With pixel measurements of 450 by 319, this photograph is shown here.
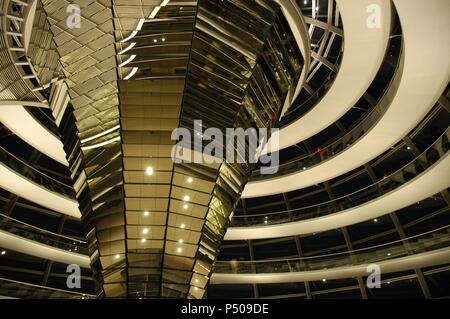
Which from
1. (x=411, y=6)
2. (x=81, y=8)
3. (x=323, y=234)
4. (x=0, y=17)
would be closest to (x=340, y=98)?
(x=411, y=6)

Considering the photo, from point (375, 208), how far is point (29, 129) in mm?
15974

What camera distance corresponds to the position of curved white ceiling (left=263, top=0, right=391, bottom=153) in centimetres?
1165

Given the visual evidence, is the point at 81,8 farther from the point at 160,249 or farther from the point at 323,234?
the point at 323,234

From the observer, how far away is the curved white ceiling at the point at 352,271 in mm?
19047

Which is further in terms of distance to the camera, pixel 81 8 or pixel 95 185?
pixel 95 185

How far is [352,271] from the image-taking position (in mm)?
22016

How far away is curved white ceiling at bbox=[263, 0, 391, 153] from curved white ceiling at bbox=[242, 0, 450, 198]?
749 millimetres

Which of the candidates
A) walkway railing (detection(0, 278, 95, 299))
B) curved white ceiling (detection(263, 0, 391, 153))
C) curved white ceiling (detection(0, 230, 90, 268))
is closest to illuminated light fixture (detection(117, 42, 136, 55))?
curved white ceiling (detection(263, 0, 391, 153))

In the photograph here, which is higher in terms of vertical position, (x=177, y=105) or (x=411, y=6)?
(x=411, y=6)

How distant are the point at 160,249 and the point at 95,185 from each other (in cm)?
236

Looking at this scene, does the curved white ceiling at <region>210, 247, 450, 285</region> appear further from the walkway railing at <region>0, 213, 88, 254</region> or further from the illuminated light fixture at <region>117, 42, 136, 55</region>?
the illuminated light fixture at <region>117, 42, 136, 55</region>

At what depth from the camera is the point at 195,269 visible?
11922 millimetres

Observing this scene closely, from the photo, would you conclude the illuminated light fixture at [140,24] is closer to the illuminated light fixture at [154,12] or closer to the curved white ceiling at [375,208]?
the illuminated light fixture at [154,12]

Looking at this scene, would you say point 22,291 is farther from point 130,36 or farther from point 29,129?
point 130,36
